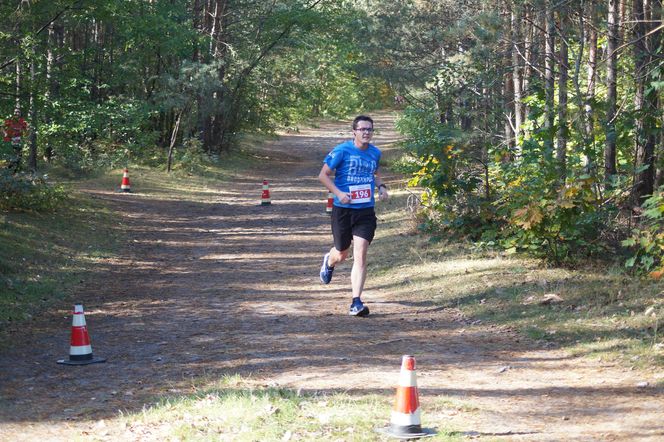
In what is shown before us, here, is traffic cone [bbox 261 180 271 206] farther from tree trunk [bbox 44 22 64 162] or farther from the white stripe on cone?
the white stripe on cone

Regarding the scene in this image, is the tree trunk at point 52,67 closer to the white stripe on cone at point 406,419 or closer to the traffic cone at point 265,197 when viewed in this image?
the traffic cone at point 265,197

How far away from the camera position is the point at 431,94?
32.0 m

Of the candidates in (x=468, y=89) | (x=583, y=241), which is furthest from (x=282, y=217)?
(x=583, y=241)

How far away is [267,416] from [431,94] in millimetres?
27028

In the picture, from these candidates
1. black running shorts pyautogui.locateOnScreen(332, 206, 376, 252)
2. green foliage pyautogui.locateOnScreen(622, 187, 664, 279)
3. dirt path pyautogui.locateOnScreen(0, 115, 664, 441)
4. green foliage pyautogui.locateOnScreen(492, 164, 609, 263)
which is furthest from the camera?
green foliage pyautogui.locateOnScreen(492, 164, 609, 263)

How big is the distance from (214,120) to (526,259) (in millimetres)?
26297

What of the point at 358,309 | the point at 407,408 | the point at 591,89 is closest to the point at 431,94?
the point at 591,89

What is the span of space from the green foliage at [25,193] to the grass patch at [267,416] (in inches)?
428

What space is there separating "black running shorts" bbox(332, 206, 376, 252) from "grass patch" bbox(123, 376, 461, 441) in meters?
3.29

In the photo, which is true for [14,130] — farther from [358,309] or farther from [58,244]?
[358,309]

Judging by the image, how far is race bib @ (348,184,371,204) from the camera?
963 cm

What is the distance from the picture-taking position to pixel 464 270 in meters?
11.8

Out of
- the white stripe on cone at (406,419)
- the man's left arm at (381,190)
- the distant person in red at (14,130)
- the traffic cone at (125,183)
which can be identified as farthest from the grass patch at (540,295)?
the traffic cone at (125,183)

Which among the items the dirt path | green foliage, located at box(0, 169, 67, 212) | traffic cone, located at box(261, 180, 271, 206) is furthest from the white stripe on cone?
traffic cone, located at box(261, 180, 271, 206)
